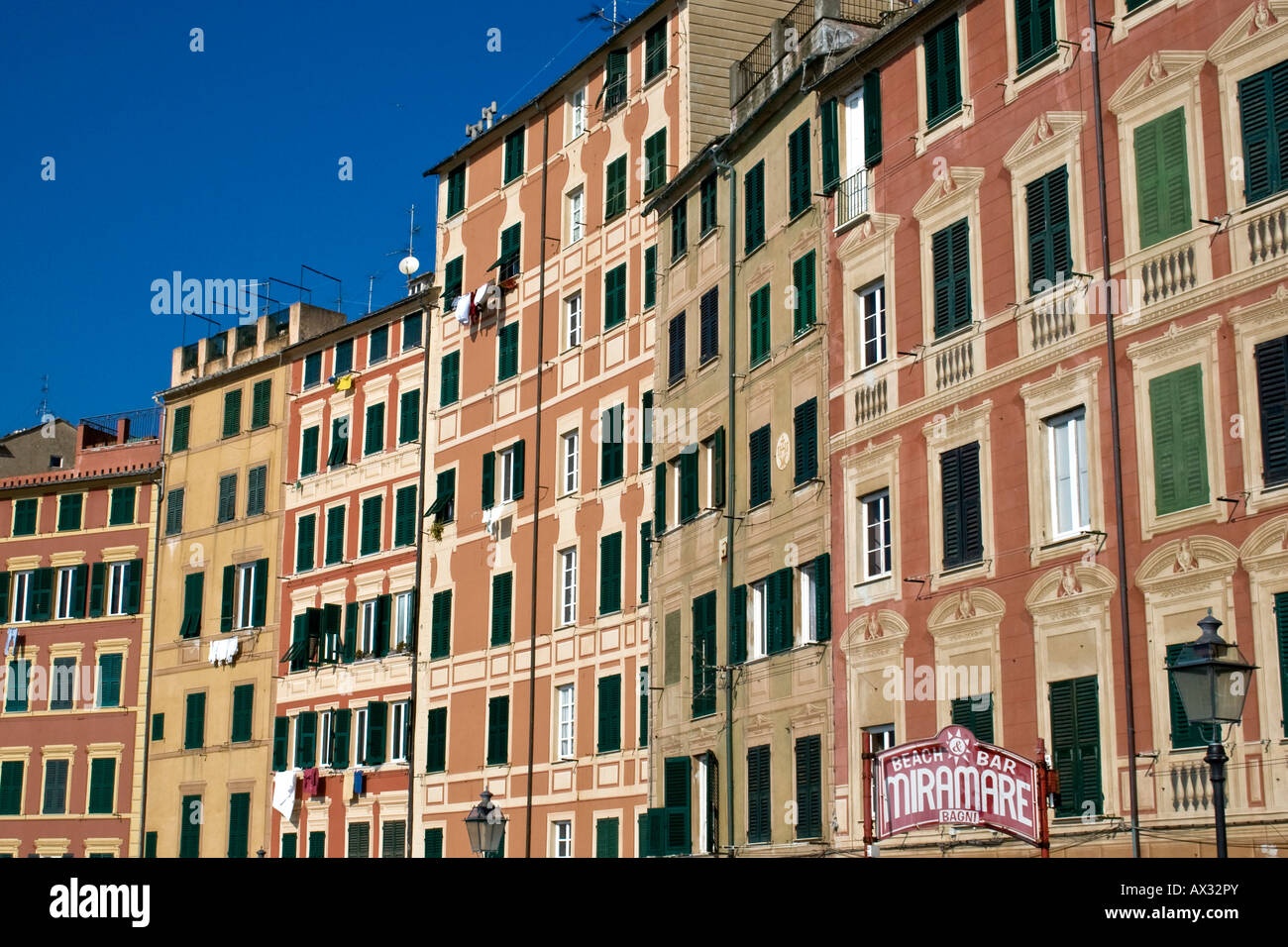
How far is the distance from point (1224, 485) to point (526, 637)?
24.9 metres

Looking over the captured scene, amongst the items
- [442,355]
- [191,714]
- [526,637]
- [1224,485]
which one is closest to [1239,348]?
[1224,485]

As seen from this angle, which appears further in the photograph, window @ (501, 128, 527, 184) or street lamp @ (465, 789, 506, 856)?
window @ (501, 128, 527, 184)

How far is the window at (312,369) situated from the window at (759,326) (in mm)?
24700

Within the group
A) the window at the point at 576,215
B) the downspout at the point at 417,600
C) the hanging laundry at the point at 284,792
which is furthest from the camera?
the hanging laundry at the point at 284,792

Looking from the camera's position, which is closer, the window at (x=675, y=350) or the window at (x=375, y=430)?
the window at (x=675, y=350)

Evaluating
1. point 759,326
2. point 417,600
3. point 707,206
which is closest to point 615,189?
point 707,206

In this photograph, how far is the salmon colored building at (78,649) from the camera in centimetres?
6225

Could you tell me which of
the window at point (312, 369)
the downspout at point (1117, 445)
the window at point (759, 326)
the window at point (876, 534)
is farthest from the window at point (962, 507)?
the window at point (312, 369)

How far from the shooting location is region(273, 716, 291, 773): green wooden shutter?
180 feet

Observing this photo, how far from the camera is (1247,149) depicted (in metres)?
23.3

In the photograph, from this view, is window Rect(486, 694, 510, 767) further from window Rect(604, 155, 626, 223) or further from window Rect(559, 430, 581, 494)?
window Rect(604, 155, 626, 223)

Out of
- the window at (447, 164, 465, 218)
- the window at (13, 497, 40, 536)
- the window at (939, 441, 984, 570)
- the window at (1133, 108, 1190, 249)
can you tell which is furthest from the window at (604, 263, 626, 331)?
the window at (13, 497, 40, 536)

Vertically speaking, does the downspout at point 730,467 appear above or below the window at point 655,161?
below

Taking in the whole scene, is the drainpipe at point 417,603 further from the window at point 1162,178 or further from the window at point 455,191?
the window at point 1162,178
